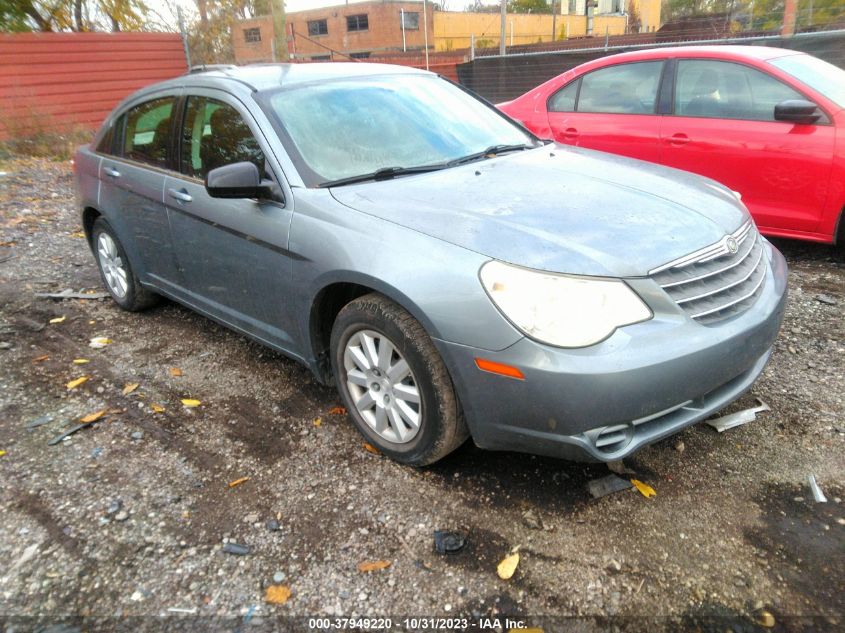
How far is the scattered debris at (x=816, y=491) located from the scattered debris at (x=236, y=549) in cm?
224

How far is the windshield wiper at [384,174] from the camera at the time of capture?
3.05 metres

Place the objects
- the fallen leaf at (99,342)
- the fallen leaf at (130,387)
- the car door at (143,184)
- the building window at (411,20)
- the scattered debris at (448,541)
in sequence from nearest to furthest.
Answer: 1. the scattered debris at (448,541)
2. the fallen leaf at (130,387)
3. the car door at (143,184)
4. the fallen leaf at (99,342)
5. the building window at (411,20)

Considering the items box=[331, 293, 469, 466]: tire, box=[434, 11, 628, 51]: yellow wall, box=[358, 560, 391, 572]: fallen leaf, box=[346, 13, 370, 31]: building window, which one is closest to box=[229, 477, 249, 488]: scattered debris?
box=[331, 293, 469, 466]: tire

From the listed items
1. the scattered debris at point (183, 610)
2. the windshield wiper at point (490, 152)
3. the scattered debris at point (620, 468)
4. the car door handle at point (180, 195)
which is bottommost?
the scattered debris at point (183, 610)

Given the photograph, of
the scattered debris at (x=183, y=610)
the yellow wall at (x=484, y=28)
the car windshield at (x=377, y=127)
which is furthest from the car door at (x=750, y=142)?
the yellow wall at (x=484, y=28)

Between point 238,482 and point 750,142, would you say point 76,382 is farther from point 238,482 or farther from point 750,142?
point 750,142

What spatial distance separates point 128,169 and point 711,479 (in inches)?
152

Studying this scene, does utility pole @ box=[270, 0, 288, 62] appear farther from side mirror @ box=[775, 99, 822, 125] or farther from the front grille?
the front grille

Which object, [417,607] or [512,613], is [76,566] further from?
[512,613]

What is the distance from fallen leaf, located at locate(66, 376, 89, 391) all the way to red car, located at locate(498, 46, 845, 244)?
14.6 ft

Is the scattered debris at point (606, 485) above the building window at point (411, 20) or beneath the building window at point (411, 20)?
beneath

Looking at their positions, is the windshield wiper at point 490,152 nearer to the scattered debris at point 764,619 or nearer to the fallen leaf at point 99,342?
the scattered debris at point 764,619

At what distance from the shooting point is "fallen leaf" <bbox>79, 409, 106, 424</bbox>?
135 inches

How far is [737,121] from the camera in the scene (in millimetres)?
5066
